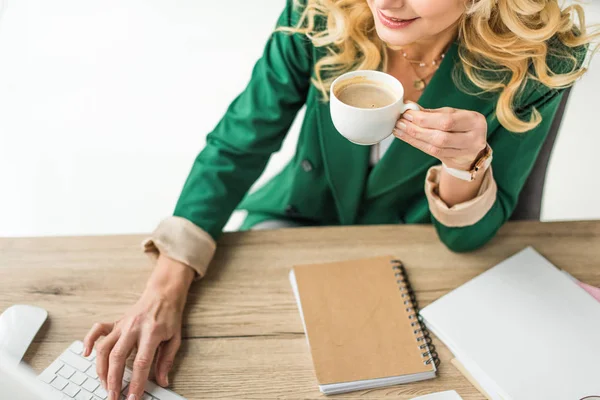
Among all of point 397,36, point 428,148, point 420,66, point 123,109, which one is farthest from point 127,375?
point 123,109

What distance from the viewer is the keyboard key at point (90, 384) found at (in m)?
0.97

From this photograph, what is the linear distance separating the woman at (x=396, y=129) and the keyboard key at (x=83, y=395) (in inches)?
1.6

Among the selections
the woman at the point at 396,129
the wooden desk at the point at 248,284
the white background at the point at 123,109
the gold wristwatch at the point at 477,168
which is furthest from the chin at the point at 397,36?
the white background at the point at 123,109

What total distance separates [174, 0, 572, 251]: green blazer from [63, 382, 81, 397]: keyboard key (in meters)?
0.38

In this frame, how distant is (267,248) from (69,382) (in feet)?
1.47

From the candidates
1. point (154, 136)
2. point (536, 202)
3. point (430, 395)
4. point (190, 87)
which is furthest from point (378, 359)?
point (190, 87)

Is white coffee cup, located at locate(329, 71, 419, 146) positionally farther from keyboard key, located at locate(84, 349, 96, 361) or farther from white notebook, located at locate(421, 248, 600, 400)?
keyboard key, located at locate(84, 349, 96, 361)

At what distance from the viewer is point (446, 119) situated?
0.91 meters

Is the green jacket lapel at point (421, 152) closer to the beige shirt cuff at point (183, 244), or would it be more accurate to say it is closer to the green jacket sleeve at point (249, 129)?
the green jacket sleeve at point (249, 129)

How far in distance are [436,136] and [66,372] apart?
0.73 meters

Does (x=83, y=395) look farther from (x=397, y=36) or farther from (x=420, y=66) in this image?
(x=420, y=66)

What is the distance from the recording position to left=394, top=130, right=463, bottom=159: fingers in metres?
0.92

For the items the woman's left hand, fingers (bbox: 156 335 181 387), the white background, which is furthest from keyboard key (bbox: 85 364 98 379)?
the white background

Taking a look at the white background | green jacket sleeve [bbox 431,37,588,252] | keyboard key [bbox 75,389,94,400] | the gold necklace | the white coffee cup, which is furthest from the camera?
the white background
